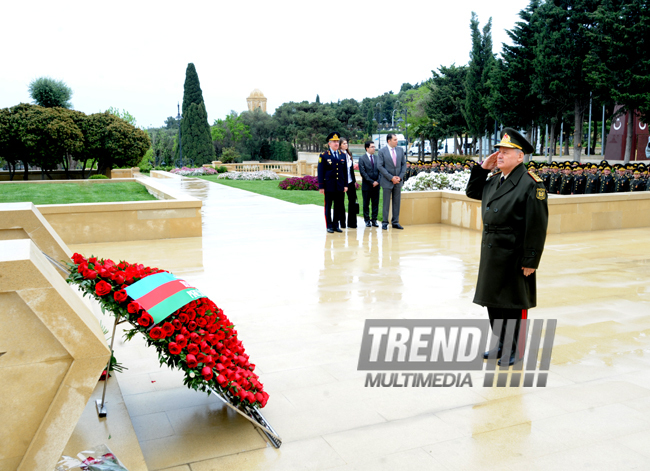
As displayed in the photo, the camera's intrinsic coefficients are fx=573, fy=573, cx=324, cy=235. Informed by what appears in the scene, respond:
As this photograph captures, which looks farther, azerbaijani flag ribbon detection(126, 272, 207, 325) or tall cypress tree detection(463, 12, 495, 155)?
tall cypress tree detection(463, 12, 495, 155)

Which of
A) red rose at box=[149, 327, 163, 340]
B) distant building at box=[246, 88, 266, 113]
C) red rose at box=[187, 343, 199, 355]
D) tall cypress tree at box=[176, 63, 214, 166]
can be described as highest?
distant building at box=[246, 88, 266, 113]

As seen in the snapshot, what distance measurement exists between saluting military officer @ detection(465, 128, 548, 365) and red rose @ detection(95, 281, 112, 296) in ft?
9.26

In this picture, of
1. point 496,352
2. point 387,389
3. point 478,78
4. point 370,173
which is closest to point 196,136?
point 478,78

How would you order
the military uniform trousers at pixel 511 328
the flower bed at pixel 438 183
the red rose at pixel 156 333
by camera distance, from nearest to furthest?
the red rose at pixel 156 333
the military uniform trousers at pixel 511 328
the flower bed at pixel 438 183

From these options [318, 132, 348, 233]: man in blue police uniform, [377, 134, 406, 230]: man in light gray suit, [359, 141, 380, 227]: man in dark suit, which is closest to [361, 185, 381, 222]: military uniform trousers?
[359, 141, 380, 227]: man in dark suit

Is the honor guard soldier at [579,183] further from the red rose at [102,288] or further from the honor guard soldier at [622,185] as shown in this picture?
the red rose at [102,288]

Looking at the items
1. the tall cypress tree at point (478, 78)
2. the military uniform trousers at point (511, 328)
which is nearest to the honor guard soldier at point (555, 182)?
the military uniform trousers at point (511, 328)

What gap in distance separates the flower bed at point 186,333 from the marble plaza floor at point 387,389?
0.37 metres

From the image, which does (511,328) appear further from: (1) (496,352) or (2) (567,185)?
(2) (567,185)

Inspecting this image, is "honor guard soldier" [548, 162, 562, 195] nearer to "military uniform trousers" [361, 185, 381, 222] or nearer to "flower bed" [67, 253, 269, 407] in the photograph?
"military uniform trousers" [361, 185, 381, 222]

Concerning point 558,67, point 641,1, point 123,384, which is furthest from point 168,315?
point 558,67

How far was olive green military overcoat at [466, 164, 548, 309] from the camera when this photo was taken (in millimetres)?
4262

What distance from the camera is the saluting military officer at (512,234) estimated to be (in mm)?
4266

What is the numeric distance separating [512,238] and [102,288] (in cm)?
296
